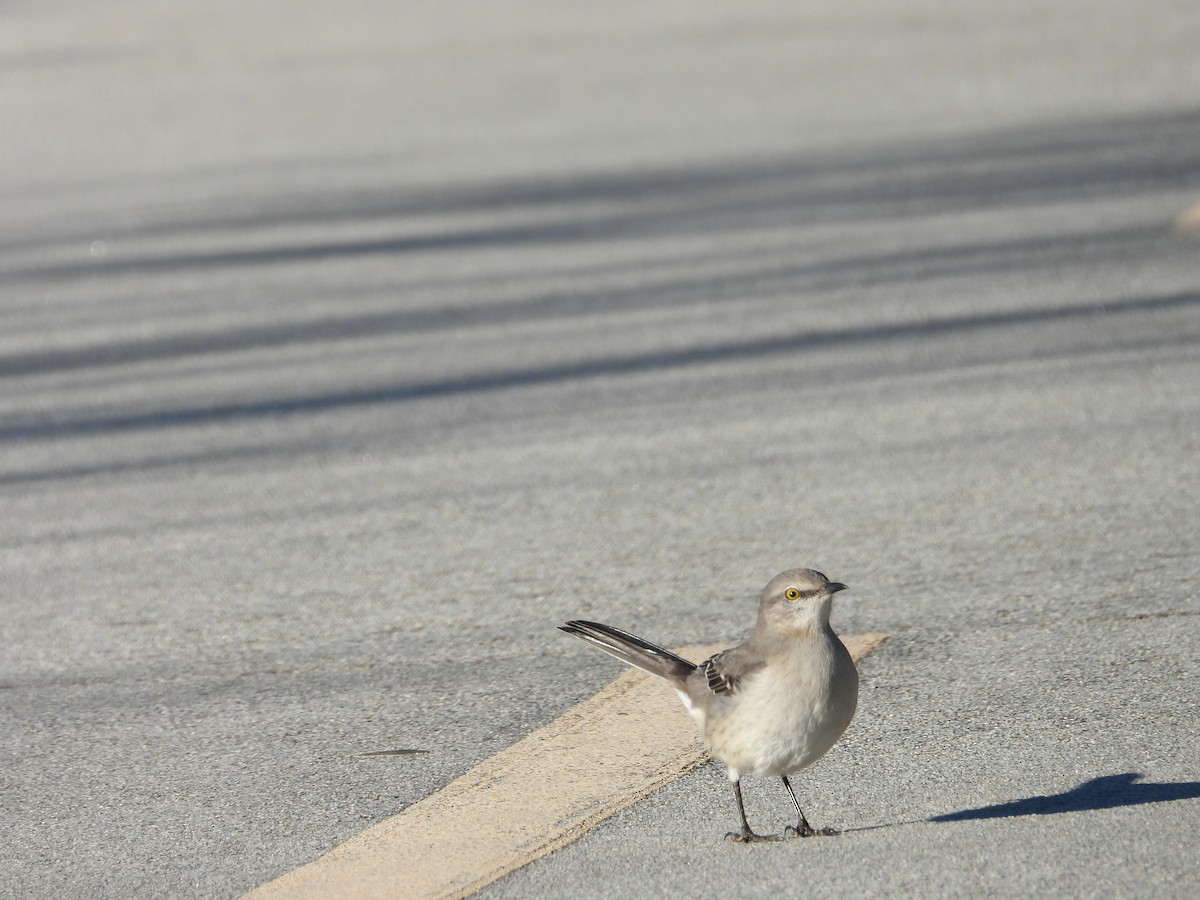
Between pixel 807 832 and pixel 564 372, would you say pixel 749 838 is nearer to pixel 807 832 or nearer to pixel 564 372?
pixel 807 832

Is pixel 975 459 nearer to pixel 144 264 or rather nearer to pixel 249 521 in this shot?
pixel 249 521

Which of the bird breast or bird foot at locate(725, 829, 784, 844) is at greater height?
the bird breast

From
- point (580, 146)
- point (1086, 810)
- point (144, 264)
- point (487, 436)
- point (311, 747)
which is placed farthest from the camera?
point (580, 146)

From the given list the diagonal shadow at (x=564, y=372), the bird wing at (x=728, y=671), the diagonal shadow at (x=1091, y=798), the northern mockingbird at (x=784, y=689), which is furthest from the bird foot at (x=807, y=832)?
the diagonal shadow at (x=564, y=372)

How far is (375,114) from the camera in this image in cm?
1908

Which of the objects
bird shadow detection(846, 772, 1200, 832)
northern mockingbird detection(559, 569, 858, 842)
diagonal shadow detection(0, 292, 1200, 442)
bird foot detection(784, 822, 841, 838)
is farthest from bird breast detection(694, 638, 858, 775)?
diagonal shadow detection(0, 292, 1200, 442)

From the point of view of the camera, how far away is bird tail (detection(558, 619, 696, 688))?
427cm

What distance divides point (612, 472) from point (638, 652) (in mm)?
3071

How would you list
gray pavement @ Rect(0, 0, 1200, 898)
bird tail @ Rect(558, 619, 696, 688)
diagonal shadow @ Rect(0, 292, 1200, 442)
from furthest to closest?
diagonal shadow @ Rect(0, 292, 1200, 442)
gray pavement @ Rect(0, 0, 1200, 898)
bird tail @ Rect(558, 619, 696, 688)

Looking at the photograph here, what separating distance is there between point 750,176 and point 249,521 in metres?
8.12

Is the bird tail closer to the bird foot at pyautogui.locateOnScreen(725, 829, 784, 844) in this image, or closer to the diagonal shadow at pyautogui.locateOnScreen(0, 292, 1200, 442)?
the bird foot at pyautogui.locateOnScreen(725, 829, 784, 844)

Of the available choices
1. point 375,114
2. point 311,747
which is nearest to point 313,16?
point 375,114

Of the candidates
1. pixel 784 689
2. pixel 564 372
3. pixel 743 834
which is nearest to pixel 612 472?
pixel 564 372

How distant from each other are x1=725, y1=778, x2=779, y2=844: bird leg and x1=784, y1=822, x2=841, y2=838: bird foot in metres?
0.04
